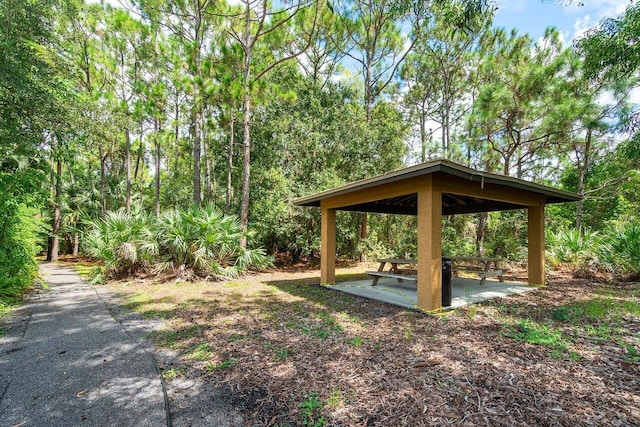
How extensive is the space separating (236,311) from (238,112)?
8108mm

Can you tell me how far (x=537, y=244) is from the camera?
7246 mm

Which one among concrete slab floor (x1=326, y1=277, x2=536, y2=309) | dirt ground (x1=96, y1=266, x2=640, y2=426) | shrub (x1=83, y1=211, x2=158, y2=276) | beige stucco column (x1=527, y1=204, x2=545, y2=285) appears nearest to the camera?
dirt ground (x1=96, y1=266, x2=640, y2=426)

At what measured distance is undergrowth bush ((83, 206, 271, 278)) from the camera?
812 centimetres

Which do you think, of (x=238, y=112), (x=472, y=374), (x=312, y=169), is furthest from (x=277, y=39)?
(x=472, y=374)

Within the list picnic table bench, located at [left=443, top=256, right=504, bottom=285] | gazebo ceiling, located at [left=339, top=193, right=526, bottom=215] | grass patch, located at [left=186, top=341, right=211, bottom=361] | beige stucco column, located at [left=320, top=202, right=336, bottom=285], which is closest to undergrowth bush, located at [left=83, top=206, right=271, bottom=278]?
beige stucco column, located at [left=320, top=202, right=336, bottom=285]

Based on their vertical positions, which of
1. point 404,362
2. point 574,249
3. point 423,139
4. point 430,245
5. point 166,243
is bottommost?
point 404,362

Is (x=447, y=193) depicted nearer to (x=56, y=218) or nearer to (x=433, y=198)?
(x=433, y=198)

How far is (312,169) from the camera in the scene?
38.7 ft

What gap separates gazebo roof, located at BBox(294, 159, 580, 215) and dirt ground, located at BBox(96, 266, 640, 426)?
226cm

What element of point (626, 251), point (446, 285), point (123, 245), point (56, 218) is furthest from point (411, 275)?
point (56, 218)

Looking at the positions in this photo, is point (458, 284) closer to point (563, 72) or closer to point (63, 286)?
point (563, 72)

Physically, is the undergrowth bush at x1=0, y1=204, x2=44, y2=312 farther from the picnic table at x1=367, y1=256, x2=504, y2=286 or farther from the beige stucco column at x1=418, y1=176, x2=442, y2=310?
the beige stucco column at x1=418, y1=176, x2=442, y2=310

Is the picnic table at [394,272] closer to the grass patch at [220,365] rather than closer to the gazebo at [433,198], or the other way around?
the gazebo at [433,198]

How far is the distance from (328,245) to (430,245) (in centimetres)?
309
